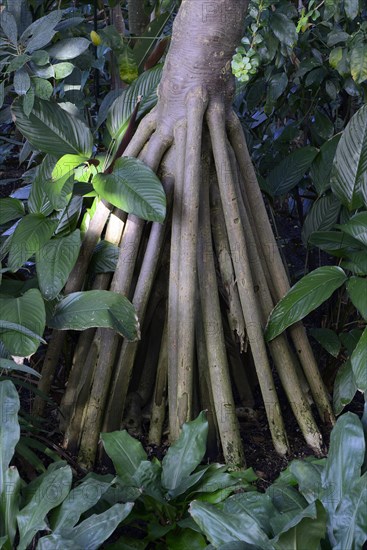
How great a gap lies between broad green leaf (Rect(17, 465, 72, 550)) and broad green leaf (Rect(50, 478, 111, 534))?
0.13 ft

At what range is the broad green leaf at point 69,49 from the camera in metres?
3.47

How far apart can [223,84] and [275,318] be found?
0.98 m

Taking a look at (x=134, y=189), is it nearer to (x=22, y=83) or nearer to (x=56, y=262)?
(x=56, y=262)

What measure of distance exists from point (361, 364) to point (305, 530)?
0.90 meters

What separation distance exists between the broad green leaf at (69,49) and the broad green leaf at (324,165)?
48.5 inches

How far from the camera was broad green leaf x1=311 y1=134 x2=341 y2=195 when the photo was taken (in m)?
3.89

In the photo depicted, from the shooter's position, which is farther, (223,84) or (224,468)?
(223,84)

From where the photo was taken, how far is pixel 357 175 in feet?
11.6

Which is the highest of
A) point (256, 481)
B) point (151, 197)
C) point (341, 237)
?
point (151, 197)

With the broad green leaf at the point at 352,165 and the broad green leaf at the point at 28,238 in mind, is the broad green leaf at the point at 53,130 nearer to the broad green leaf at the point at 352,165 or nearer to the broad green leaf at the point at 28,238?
the broad green leaf at the point at 28,238

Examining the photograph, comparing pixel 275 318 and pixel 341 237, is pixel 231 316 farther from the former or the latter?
pixel 341 237

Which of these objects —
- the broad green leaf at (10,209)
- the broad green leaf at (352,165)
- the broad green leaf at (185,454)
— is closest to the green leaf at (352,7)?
the broad green leaf at (352,165)


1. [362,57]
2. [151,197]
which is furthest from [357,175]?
[151,197]

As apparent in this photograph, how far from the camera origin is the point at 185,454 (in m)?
2.96
